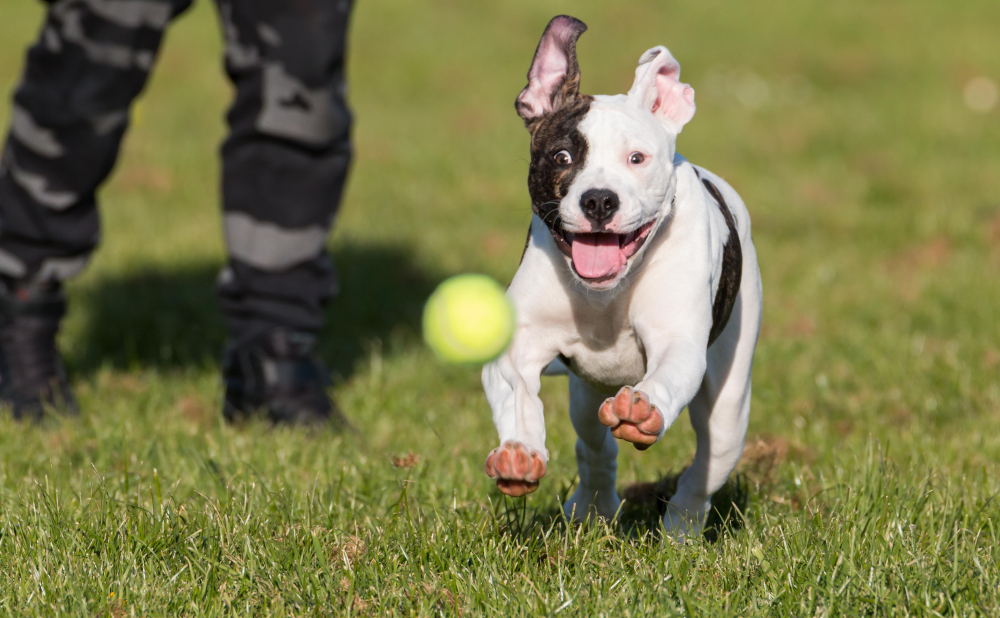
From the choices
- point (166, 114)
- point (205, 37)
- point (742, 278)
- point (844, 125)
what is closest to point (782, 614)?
point (742, 278)

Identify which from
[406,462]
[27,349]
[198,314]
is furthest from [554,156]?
[198,314]

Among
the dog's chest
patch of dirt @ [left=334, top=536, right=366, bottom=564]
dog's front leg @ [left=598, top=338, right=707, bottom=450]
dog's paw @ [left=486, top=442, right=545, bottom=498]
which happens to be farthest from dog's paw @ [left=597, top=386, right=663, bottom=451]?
patch of dirt @ [left=334, top=536, right=366, bottom=564]

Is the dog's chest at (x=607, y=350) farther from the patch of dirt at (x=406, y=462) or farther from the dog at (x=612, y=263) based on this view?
the patch of dirt at (x=406, y=462)

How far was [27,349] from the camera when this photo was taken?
5.14 metres

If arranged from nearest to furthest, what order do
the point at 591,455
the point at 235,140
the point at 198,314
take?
the point at 591,455, the point at 235,140, the point at 198,314

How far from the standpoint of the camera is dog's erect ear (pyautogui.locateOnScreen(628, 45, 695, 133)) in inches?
116

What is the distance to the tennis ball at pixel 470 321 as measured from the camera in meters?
3.08

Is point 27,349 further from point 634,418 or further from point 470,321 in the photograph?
point 634,418

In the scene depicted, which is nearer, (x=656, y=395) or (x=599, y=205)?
(x=656, y=395)

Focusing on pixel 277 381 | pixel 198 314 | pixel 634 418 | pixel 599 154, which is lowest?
pixel 198 314

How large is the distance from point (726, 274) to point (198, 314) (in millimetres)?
4537

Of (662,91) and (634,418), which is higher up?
(662,91)

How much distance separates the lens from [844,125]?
477 inches

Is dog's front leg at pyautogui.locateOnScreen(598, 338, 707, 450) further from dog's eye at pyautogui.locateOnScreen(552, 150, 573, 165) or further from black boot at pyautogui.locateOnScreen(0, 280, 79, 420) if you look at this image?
black boot at pyautogui.locateOnScreen(0, 280, 79, 420)
